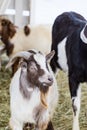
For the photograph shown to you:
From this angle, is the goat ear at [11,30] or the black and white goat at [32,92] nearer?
the black and white goat at [32,92]

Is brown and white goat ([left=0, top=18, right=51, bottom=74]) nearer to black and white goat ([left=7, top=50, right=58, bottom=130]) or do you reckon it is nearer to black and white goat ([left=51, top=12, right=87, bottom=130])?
black and white goat ([left=51, top=12, right=87, bottom=130])

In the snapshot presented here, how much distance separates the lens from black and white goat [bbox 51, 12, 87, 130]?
2980 millimetres

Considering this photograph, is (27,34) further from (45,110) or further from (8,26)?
(45,110)

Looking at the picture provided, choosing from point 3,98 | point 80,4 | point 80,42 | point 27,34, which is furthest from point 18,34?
point 80,4

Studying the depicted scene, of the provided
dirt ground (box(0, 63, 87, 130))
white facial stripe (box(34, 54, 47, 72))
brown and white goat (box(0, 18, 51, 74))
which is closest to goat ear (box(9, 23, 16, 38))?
brown and white goat (box(0, 18, 51, 74))

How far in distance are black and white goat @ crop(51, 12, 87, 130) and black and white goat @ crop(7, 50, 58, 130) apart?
0.37 metres

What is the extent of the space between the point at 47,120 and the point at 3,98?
1387 mm

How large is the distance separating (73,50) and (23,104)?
73 centimetres

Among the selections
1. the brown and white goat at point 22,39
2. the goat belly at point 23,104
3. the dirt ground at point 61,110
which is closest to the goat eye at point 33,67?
the goat belly at point 23,104

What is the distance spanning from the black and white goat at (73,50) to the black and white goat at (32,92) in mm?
369

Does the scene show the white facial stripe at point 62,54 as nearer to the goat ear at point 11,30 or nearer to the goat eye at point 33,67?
the goat eye at point 33,67

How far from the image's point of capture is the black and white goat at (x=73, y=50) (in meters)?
2.98

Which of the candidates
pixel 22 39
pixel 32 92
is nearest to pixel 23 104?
pixel 32 92

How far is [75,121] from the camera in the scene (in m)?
3.09
